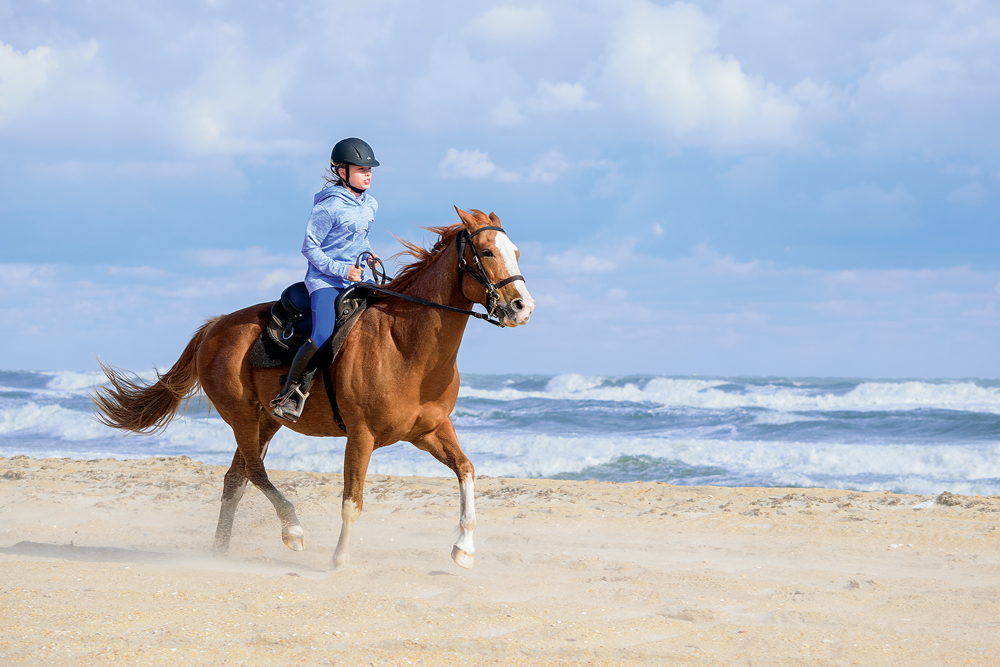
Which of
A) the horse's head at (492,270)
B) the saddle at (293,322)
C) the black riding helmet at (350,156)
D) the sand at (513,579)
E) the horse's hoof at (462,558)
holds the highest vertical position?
the black riding helmet at (350,156)

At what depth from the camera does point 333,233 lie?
5910mm

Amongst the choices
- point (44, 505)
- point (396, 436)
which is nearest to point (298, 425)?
point (396, 436)

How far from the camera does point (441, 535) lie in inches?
306

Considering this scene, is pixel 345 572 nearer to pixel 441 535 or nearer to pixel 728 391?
pixel 441 535

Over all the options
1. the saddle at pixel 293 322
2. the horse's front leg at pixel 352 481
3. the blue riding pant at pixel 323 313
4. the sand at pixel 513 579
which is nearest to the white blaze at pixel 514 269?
the saddle at pixel 293 322

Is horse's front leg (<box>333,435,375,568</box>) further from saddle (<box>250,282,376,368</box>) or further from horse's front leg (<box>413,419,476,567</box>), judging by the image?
saddle (<box>250,282,376,368</box>)

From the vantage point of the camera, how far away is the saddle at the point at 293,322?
227 inches

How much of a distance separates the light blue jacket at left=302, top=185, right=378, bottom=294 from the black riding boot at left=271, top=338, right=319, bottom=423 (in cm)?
43

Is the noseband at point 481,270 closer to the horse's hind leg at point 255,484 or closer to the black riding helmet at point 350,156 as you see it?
the black riding helmet at point 350,156

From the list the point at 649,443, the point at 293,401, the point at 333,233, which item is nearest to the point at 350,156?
the point at 333,233

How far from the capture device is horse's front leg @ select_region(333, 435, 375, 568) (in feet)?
18.4

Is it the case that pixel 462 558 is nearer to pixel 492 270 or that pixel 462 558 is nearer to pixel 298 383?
pixel 298 383

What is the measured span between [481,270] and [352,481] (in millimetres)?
1622

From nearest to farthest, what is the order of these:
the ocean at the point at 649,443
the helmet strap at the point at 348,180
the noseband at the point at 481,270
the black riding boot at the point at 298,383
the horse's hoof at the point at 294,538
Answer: the noseband at the point at 481,270
the black riding boot at the point at 298,383
the helmet strap at the point at 348,180
the horse's hoof at the point at 294,538
the ocean at the point at 649,443
